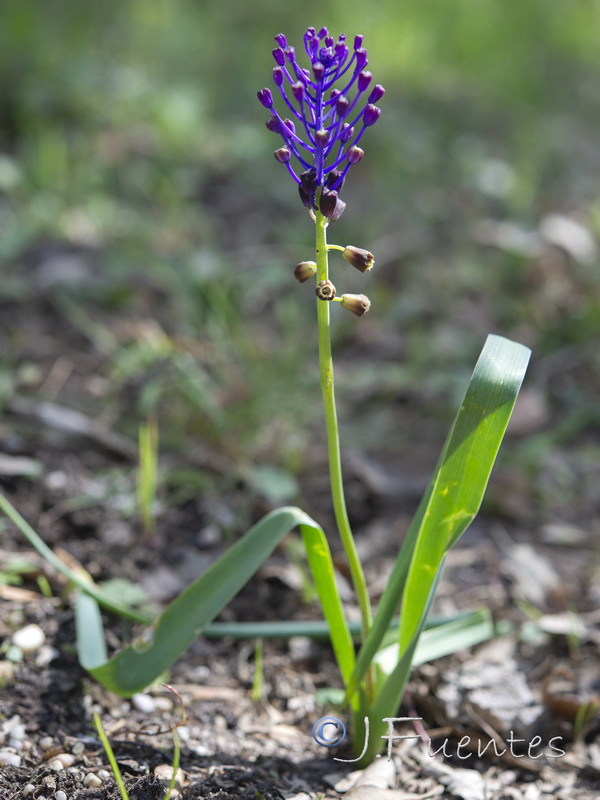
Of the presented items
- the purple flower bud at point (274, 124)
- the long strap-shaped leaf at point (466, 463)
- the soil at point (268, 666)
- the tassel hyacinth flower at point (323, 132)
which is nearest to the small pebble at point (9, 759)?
the soil at point (268, 666)

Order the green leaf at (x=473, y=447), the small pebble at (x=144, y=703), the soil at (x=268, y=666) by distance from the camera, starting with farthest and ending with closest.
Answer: the small pebble at (x=144, y=703) → the soil at (x=268, y=666) → the green leaf at (x=473, y=447)

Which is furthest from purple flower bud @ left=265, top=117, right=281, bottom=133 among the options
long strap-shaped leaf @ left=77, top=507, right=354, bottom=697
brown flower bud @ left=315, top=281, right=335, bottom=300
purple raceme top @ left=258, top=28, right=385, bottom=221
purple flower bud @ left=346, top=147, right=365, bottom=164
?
long strap-shaped leaf @ left=77, top=507, right=354, bottom=697

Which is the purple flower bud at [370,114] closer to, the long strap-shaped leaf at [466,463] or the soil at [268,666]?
the long strap-shaped leaf at [466,463]

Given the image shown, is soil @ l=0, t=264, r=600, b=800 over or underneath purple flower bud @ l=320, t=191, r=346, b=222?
underneath

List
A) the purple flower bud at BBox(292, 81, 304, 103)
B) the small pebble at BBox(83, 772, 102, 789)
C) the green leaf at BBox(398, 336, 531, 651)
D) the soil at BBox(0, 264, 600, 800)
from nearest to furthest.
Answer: the purple flower bud at BBox(292, 81, 304, 103), the green leaf at BBox(398, 336, 531, 651), the small pebble at BBox(83, 772, 102, 789), the soil at BBox(0, 264, 600, 800)

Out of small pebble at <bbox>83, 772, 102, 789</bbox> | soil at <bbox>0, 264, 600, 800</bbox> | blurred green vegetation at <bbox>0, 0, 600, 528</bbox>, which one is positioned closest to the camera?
small pebble at <bbox>83, 772, 102, 789</bbox>

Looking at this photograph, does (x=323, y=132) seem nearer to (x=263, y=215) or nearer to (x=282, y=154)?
(x=282, y=154)

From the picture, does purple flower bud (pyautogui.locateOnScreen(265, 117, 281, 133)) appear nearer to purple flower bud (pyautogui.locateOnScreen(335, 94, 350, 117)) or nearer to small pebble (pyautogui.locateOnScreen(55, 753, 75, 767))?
purple flower bud (pyautogui.locateOnScreen(335, 94, 350, 117))

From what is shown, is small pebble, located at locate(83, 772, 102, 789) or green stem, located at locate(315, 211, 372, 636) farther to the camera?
small pebble, located at locate(83, 772, 102, 789)
